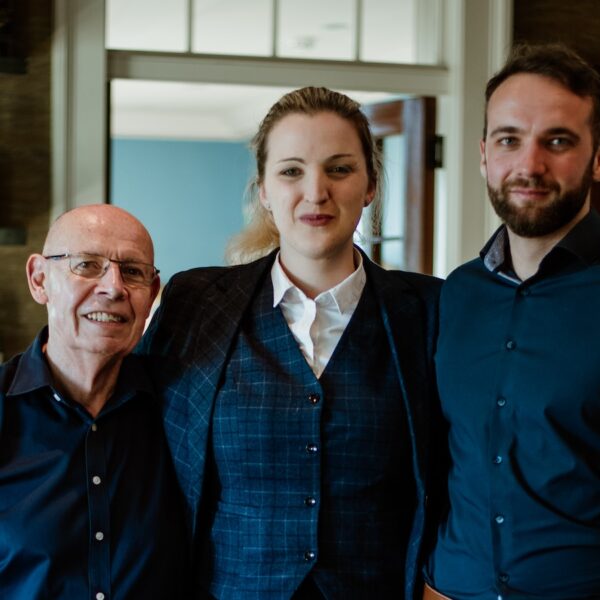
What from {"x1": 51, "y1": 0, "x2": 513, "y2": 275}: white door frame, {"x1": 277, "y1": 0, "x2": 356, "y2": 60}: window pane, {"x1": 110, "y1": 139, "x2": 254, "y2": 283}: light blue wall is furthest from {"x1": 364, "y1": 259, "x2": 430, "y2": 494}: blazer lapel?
{"x1": 110, "y1": 139, "x2": 254, "y2": 283}: light blue wall

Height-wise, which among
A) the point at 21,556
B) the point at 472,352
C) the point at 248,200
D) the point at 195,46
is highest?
the point at 195,46

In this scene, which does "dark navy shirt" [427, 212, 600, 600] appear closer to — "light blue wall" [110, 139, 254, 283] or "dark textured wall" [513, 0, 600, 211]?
"dark textured wall" [513, 0, 600, 211]

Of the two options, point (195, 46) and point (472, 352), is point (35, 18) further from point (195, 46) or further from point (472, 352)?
point (472, 352)

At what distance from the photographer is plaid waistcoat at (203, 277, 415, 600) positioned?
190 centimetres

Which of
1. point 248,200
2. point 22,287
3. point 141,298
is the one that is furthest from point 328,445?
point 22,287

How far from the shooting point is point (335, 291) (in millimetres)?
2061

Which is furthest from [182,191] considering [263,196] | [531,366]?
[531,366]

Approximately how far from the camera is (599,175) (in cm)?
190

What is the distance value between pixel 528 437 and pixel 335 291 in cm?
53

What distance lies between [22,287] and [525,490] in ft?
6.89

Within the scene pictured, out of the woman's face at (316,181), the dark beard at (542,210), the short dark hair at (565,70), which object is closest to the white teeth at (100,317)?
the woman's face at (316,181)

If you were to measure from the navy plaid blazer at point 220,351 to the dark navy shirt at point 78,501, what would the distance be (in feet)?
0.26

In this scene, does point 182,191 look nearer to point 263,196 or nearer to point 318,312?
point 263,196

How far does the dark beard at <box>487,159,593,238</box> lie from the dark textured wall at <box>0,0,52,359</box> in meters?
1.92
